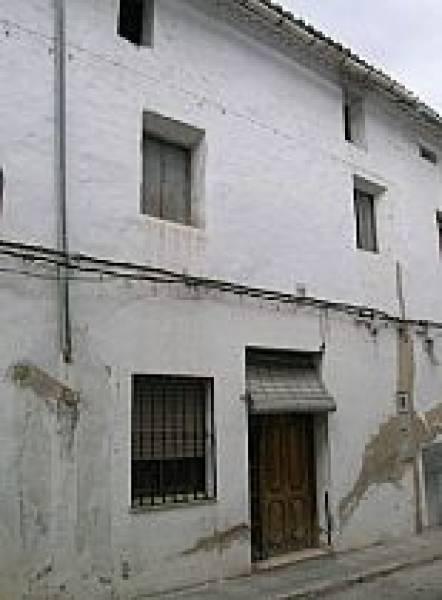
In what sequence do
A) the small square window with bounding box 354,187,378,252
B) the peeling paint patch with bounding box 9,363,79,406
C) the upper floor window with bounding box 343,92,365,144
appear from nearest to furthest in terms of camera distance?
the peeling paint patch with bounding box 9,363,79,406 < the small square window with bounding box 354,187,378,252 < the upper floor window with bounding box 343,92,365,144

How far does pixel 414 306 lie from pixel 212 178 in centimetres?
528

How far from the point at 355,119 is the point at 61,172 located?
6.31 m

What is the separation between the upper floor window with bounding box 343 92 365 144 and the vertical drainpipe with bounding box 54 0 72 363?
5.64m

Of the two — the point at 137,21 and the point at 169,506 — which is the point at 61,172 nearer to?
the point at 137,21

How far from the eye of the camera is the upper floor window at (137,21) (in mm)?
9087

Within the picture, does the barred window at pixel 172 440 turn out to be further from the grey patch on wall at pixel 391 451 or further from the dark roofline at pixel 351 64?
the dark roofline at pixel 351 64

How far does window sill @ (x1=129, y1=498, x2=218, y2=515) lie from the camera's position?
7988mm

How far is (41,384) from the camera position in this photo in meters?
7.31

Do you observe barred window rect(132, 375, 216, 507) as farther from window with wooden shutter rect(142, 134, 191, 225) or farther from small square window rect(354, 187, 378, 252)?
small square window rect(354, 187, 378, 252)

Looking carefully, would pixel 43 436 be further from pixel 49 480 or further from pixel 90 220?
pixel 90 220

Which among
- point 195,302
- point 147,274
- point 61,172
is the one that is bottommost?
point 195,302

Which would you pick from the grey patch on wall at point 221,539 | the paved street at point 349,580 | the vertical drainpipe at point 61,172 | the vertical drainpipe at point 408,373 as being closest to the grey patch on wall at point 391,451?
the vertical drainpipe at point 408,373

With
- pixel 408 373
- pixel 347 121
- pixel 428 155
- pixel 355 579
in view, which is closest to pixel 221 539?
pixel 355 579

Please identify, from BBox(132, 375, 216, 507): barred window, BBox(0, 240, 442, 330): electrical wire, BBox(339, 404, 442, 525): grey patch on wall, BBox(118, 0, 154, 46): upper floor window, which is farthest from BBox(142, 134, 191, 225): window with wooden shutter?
BBox(339, 404, 442, 525): grey patch on wall
